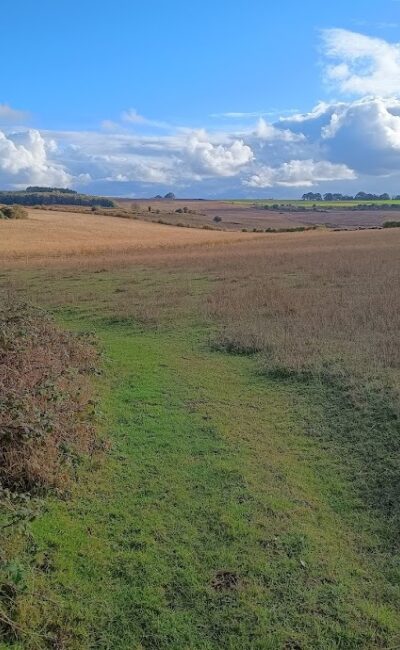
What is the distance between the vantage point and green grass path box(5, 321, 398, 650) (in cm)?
450

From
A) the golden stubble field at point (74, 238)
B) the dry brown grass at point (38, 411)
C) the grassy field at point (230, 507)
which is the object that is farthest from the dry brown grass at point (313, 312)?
the golden stubble field at point (74, 238)

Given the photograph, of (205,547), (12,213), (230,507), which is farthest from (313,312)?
(12,213)

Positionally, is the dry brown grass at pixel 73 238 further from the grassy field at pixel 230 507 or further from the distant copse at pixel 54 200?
the distant copse at pixel 54 200

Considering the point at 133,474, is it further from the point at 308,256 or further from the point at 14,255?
the point at 14,255

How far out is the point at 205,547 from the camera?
5.50m

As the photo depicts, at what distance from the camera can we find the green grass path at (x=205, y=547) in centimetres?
450

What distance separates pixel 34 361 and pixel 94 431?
5.89ft

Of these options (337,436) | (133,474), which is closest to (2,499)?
(133,474)

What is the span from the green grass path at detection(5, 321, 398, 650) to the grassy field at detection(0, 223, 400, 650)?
2 cm

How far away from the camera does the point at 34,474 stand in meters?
6.35

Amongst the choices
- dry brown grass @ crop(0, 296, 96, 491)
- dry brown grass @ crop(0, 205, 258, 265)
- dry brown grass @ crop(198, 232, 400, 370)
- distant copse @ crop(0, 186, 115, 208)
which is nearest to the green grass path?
dry brown grass @ crop(0, 296, 96, 491)

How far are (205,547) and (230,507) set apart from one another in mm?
767

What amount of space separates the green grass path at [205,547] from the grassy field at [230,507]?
0.02 meters

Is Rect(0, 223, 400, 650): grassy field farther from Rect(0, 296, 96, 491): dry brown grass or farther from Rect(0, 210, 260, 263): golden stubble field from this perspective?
Rect(0, 210, 260, 263): golden stubble field
